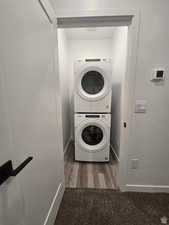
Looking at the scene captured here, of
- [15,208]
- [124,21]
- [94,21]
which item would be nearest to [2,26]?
[15,208]

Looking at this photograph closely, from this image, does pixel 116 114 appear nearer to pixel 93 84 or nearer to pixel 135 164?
pixel 93 84

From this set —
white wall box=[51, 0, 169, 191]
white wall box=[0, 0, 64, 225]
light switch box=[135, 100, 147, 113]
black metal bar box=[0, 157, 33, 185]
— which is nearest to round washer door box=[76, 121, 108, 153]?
white wall box=[51, 0, 169, 191]

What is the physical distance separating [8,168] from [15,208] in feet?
0.79

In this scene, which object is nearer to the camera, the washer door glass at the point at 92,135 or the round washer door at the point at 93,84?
the round washer door at the point at 93,84

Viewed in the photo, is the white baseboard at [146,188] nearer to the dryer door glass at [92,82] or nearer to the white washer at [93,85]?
the white washer at [93,85]

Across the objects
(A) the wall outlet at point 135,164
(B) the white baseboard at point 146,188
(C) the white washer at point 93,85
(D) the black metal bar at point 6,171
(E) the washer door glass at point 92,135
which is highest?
(C) the white washer at point 93,85

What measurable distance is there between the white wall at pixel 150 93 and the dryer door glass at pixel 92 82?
0.86 meters

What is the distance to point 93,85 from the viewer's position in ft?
6.89

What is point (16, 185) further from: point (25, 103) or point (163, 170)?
point (163, 170)

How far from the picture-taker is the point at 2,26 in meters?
0.51

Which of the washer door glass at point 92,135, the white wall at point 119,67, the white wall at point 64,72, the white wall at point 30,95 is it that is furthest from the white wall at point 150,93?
the white wall at point 64,72

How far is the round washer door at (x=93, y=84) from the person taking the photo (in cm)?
192

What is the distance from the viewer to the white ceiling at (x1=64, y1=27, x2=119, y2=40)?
2115mm

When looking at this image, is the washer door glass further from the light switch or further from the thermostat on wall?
the thermostat on wall
